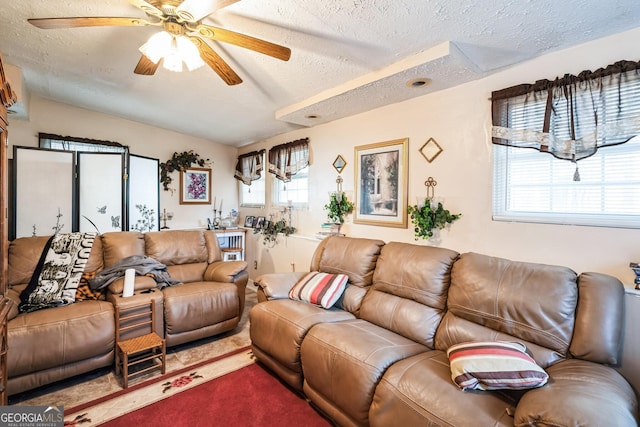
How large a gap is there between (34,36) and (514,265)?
3867mm

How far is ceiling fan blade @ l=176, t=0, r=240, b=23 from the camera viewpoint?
1435mm

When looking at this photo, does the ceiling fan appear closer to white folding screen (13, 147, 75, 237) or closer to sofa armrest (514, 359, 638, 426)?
sofa armrest (514, 359, 638, 426)

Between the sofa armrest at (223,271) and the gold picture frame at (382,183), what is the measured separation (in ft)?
4.57

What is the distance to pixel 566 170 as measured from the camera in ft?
6.56

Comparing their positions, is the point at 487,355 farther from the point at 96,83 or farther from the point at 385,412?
the point at 96,83

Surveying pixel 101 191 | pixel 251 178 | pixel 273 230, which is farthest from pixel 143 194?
pixel 273 230

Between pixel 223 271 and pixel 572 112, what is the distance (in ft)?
10.4

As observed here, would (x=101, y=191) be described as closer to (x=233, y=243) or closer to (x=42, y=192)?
(x=42, y=192)

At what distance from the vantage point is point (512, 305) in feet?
5.62

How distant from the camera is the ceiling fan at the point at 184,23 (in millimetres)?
1499

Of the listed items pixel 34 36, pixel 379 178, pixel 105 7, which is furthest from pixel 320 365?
pixel 34 36

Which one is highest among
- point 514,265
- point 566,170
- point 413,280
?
point 566,170

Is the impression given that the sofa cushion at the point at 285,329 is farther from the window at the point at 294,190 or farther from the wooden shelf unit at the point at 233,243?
the wooden shelf unit at the point at 233,243

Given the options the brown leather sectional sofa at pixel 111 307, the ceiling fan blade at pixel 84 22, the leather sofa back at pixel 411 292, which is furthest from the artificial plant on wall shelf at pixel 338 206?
the ceiling fan blade at pixel 84 22
